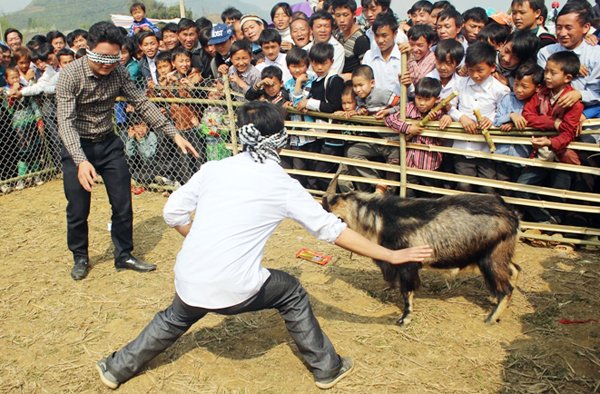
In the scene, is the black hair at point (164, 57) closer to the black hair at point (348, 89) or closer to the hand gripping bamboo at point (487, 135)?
the black hair at point (348, 89)

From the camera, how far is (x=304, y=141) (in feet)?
20.5

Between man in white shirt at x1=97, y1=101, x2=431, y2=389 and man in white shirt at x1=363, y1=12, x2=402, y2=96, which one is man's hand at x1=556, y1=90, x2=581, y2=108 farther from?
man in white shirt at x1=97, y1=101, x2=431, y2=389

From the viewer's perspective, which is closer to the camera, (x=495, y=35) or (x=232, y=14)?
(x=495, y=35)

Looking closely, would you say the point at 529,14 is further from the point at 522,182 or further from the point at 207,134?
the point at 207,134

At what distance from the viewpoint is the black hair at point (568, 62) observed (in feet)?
→ 14.5

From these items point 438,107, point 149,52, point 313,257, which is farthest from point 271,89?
point 149,52

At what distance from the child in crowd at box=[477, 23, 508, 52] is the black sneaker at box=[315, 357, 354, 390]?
413 centimetres

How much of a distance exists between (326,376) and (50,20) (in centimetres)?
15666

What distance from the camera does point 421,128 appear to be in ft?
17.5

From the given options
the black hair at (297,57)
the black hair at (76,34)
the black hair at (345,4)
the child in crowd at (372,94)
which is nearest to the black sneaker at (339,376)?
the child in crowd at (372,94)

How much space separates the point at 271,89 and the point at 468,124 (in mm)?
2561

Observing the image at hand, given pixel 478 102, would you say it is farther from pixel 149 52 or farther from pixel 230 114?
pixel 149 52

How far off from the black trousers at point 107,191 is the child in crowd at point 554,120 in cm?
415

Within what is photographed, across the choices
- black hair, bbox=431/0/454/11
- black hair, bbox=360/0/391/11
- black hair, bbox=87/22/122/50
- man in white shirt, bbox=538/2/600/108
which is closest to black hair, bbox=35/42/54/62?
black hair, bbox=87/22/122/50
